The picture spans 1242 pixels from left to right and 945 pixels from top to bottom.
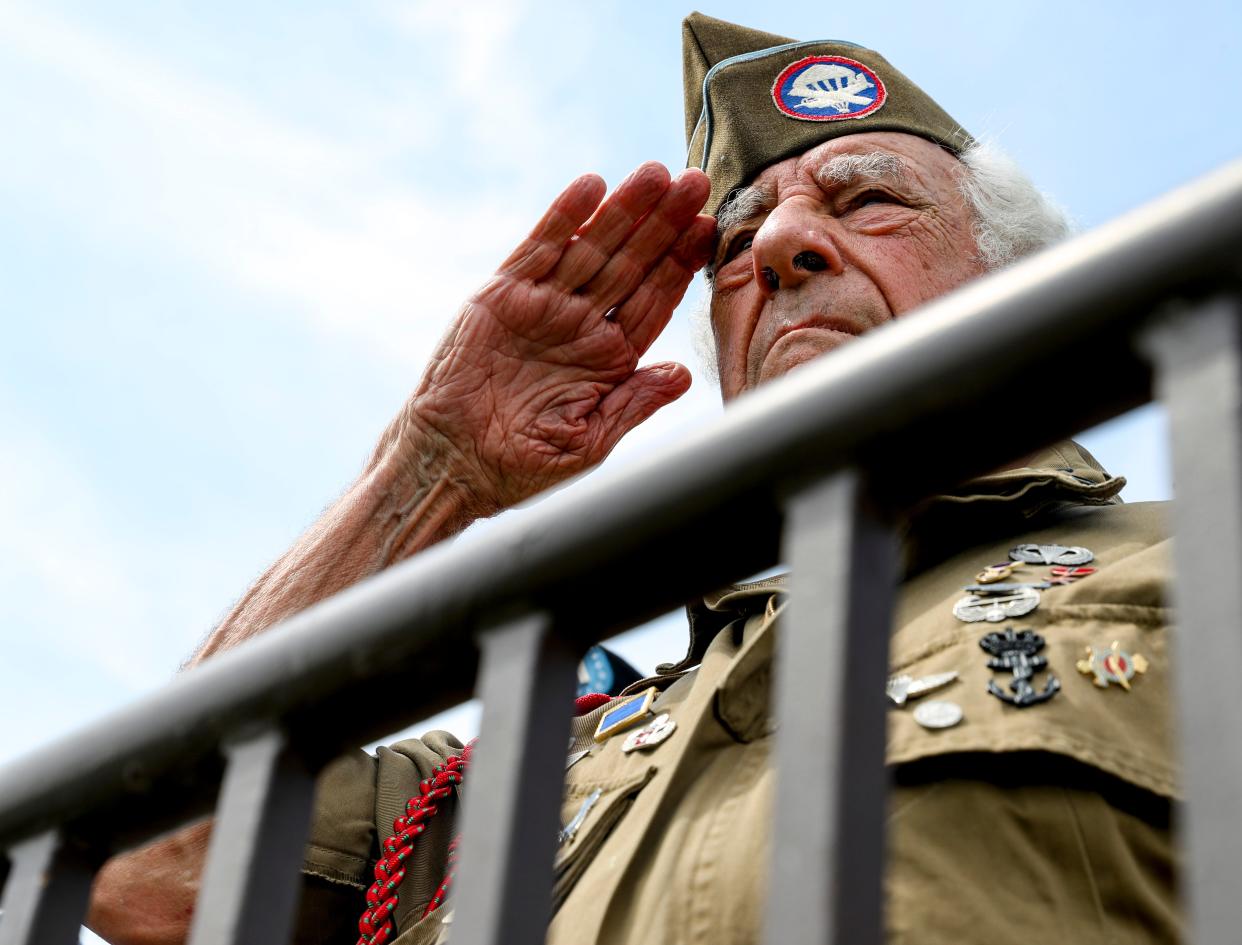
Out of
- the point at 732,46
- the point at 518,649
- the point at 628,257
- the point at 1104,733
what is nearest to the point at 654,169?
the point at 628,257

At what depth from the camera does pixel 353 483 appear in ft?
9.96

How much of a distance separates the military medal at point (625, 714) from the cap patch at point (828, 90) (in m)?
1.37

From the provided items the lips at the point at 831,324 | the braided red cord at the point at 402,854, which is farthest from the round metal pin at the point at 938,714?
the lips at the point at 831,324

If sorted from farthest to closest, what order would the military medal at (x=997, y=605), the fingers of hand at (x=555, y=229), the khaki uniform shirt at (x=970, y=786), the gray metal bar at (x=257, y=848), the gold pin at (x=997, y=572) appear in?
the fingers of hand at (x=555, y=229)
the gold pin at (x=997, y=572)
the military medal at (x=997, y=605)
the khaki uniform shirt at (x=970, y=786)
the gray metal bar at (x=257, y=848)

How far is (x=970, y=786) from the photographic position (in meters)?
1.46

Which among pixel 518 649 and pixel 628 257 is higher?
pixel 628 257

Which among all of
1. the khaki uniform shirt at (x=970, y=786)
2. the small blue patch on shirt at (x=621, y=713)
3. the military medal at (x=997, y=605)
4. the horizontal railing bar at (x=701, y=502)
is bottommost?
the horizontal railing bar at (x=701, y=502)

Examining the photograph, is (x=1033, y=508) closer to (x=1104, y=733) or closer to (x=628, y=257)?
(x=1104, y=733)

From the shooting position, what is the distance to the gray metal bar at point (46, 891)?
0.80 m

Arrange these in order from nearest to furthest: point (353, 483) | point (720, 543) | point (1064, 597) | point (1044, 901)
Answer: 1. point (720, 543)
2. point (1044, 901)
3. point (1064, 597)
4. point (353, 483)

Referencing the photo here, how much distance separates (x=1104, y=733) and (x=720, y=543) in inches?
36.6

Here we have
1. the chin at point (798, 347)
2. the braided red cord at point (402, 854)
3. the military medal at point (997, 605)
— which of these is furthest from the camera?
the chin at point (798, 347)

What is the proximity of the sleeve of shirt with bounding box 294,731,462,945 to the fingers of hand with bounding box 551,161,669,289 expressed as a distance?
37.1 inches

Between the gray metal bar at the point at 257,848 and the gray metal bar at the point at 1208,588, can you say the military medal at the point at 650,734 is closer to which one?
the gray metal bar at the point at 257,848
